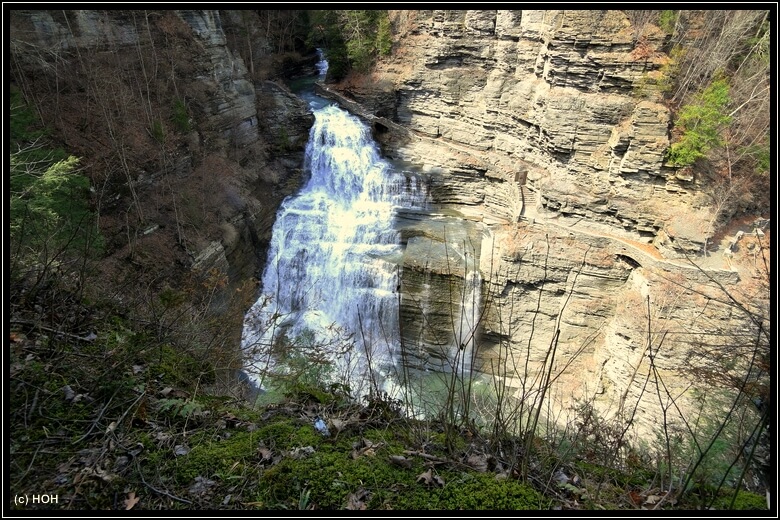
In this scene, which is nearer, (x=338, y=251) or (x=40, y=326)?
(x=40, y=326)

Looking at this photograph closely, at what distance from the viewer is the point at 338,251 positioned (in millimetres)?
20078

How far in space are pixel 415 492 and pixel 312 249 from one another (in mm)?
18329

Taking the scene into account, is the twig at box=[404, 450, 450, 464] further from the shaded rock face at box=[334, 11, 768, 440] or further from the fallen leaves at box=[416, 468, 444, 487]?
the shaded rock face at box=[334, 11, 768, 440]

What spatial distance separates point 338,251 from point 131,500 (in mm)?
17686

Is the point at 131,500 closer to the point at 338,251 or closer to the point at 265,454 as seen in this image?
the point at 265,454

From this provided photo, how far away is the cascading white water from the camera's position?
18.7m

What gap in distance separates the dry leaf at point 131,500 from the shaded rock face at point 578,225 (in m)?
11.1

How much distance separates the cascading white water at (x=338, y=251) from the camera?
18656 millimetres

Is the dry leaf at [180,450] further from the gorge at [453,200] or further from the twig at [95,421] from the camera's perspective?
the gorge at [453,200]

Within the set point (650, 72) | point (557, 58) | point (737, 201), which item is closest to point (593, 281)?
point (737, 201)

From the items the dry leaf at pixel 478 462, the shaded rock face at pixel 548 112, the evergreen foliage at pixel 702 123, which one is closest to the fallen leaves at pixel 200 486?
the dry leaf at pixel 478 462

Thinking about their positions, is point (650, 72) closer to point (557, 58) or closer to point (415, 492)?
point (557, 58)

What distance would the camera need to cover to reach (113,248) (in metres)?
14.7

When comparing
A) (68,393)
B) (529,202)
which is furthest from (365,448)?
(529,202)
